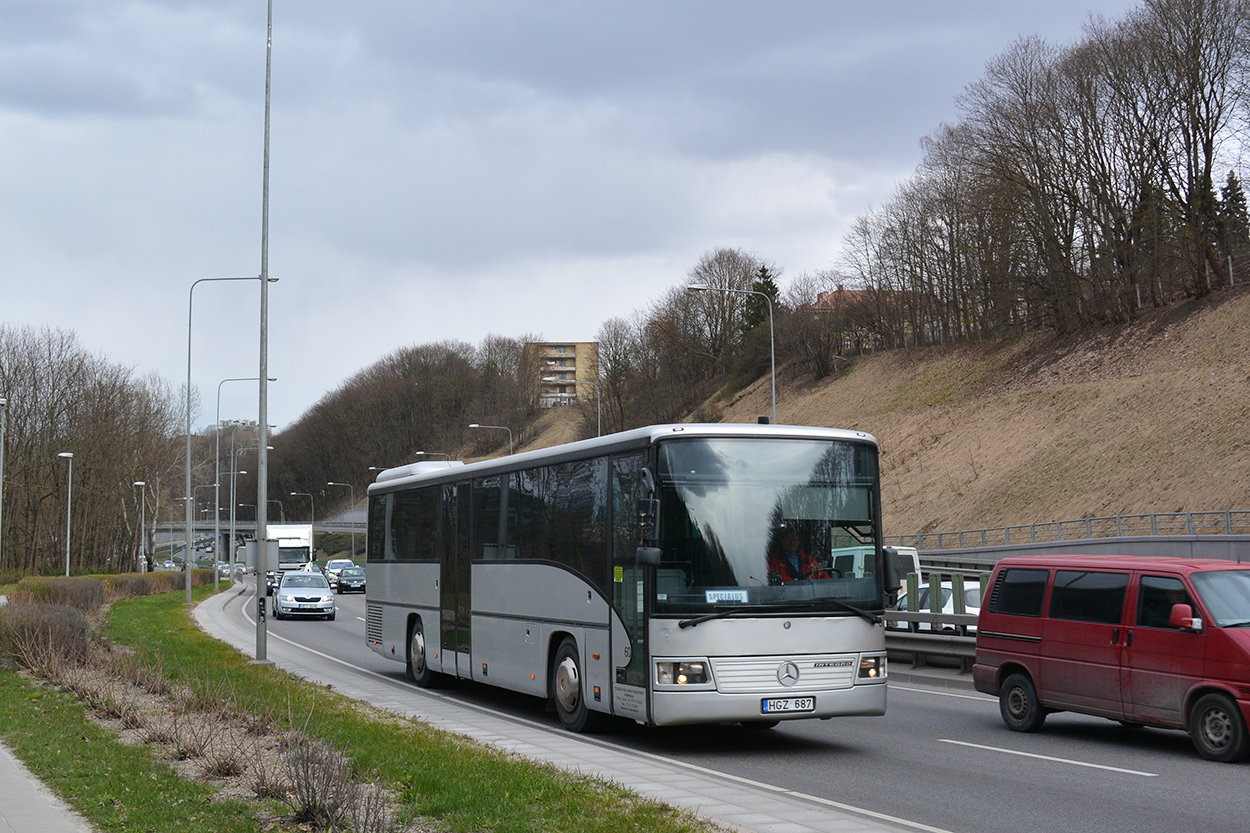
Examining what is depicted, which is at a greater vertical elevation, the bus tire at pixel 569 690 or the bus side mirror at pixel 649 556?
the bus side mirror at pixel 649 556

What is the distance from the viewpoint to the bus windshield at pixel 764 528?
37.5ft

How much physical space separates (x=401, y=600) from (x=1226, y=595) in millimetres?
12222

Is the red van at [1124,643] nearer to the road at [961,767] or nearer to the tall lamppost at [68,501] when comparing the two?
the road at [961,767]

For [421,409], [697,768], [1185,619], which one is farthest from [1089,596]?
[421,409]

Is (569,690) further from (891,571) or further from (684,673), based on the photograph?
(891,571)

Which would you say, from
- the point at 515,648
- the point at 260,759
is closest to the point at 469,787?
the point at 260,759

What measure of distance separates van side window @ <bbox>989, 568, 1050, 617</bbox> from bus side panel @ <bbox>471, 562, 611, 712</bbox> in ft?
14.4

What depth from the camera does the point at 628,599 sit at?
11.9 meters

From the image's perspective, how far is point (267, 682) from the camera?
1598cm

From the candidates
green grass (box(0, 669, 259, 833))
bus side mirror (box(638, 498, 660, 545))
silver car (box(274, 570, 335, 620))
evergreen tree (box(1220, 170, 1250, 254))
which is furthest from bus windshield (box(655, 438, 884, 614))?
evergreen tree (box(1220, 170, 1250, 254))

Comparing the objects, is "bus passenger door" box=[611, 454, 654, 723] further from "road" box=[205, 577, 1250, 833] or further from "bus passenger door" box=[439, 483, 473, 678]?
"bus passenger door" box=[439, 483, 473, 678]

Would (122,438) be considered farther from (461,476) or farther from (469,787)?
(469,787)

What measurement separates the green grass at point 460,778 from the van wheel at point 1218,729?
568 centimetres

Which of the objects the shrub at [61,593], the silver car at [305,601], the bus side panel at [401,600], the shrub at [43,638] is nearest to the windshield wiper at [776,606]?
the bus side panel at [401,600]
